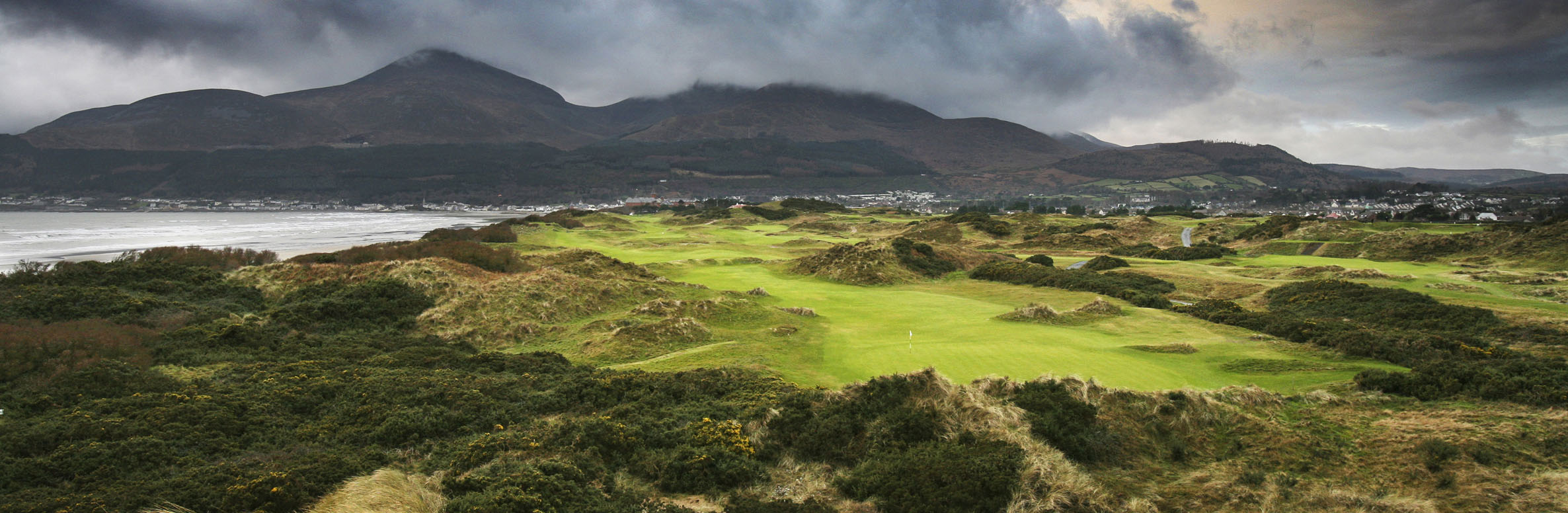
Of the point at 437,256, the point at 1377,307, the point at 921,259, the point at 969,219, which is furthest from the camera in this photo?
the point at 969,219

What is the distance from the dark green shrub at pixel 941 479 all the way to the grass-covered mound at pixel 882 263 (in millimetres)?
21104

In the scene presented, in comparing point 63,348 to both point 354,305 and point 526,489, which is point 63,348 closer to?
point 354,305

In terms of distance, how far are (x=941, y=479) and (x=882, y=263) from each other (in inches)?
951

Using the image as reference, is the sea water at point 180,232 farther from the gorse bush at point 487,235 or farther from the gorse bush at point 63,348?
the gorse bush at point 63,348

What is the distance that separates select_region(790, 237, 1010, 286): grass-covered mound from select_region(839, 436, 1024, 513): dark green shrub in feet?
69.2

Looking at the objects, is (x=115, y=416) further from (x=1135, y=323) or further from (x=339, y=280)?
(x=1135, y=323)

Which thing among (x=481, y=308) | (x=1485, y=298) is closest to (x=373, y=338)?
(x=481, y=308)

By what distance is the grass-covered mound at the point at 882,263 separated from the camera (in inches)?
1196

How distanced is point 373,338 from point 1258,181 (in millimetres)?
232694

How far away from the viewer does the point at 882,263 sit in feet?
104

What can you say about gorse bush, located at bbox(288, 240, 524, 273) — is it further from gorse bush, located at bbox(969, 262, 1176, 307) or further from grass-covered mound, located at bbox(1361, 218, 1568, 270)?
grass-covered mound, located at bbox(1361, 218, 1568, 270)

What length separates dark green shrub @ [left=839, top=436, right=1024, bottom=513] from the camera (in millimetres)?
7336

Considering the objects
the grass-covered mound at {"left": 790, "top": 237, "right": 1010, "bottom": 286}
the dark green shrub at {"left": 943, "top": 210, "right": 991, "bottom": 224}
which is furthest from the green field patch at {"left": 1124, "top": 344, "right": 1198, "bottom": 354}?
the dark green shrub at {"left": 943, "top": 210, "right": 991, "bottom": 224}

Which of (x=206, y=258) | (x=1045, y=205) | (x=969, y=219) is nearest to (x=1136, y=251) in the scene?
(x=969, y=219)
